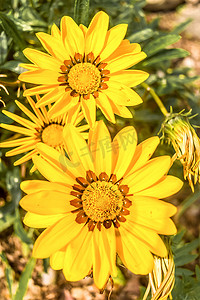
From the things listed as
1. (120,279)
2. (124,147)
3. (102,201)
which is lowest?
(120,279)

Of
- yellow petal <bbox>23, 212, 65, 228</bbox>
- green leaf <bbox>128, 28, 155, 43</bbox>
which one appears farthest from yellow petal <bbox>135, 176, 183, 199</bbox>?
green leaf <bbox>128, 28, 155, 43</bbox>

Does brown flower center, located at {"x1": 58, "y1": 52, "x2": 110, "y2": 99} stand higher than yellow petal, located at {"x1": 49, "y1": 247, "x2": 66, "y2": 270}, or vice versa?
brown flower center, located at {"x1": 58, "y1": 52, "x2": 110, "y2": 99}

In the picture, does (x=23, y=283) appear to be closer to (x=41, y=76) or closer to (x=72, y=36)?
(x=41, y=76)

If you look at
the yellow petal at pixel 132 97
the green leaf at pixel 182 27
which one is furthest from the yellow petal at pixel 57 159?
the green leaf at pixel 182 27

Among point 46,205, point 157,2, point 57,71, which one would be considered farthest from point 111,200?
point 157,2

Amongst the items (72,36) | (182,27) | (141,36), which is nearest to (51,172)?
Answer: (72,36)

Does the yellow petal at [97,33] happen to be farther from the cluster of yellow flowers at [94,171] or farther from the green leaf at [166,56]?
the green leaf at [166,56]

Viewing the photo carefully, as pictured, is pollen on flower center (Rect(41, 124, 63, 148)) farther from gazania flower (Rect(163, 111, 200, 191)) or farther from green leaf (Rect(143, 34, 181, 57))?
green leaf (Rect(143, 34, 181, 57))
